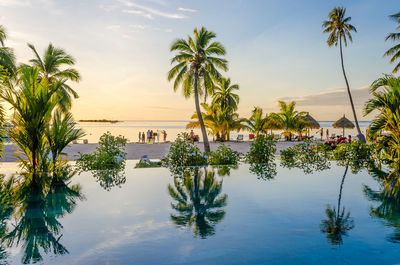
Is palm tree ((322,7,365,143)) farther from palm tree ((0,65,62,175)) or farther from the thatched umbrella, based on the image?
palm tree ((0,65,62,175))

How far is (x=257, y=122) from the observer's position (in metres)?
31.2

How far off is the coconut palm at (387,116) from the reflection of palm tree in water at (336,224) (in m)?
6.35

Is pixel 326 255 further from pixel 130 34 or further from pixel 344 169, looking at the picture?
pixel 130 34

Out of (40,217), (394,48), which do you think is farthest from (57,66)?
(394,48)

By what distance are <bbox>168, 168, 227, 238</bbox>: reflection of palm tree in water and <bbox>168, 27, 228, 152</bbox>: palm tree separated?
11100 mm

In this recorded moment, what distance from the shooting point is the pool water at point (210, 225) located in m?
3.61

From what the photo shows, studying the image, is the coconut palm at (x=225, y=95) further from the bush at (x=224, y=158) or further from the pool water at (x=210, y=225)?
the pool water at (x=210, y=225)

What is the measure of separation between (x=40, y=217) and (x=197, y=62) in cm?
1570

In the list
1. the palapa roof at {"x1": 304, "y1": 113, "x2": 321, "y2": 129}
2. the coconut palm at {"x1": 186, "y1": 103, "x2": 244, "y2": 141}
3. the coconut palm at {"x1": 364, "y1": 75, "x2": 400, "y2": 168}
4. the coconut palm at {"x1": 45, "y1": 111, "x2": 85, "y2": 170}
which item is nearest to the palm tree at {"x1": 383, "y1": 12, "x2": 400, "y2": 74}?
the palapa roof at {"x1": 304, "y1": 113, "x2": 321, "y2": 129}

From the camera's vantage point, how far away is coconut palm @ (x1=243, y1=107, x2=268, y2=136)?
101 feet

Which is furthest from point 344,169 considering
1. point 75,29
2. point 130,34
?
point 75,29

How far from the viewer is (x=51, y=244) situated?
13.1 feet

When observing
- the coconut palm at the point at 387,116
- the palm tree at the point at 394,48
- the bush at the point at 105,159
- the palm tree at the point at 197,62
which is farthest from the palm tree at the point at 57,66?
the palm tree at the point at 394,48

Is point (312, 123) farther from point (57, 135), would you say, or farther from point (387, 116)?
point (57, 135)
